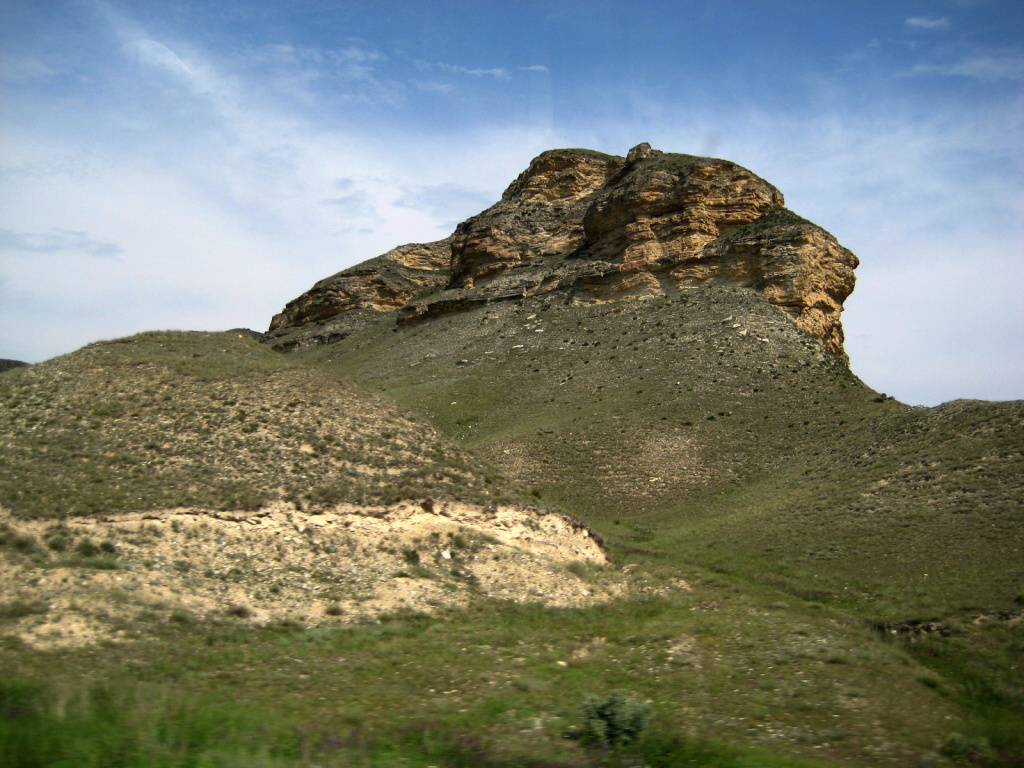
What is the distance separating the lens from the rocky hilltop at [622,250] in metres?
54.8

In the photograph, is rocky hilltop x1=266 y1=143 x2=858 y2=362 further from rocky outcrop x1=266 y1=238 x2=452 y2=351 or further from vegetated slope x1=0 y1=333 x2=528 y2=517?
vegetated slope x1=0 y1=333 x2=528 y2=517

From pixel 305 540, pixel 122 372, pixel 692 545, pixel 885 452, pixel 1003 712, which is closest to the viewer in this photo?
pixel 1003 712

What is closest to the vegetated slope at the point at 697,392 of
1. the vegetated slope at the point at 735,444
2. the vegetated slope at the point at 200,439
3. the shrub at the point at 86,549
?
the vegetated slope at the point at 735,444

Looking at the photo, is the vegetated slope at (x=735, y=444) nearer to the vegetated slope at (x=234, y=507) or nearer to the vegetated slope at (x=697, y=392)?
the vegetated slope at (x=697, y=392)

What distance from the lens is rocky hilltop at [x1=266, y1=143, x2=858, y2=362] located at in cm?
5481

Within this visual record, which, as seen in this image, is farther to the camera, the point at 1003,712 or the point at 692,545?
the point at 692,545

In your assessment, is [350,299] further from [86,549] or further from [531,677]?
[531,677]

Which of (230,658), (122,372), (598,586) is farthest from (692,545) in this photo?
(122,372)

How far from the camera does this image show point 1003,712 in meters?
13.5

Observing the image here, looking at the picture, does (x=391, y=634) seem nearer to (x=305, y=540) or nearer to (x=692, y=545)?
(x=305, y=540)

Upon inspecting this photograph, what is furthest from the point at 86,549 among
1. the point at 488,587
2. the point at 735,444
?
the point at 735,444

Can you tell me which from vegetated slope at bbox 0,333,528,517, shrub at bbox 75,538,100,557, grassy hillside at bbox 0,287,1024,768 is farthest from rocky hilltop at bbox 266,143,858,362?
shrub at bbox 75,538,100,557

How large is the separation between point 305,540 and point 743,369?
33.5m

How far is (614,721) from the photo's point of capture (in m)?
10.7
